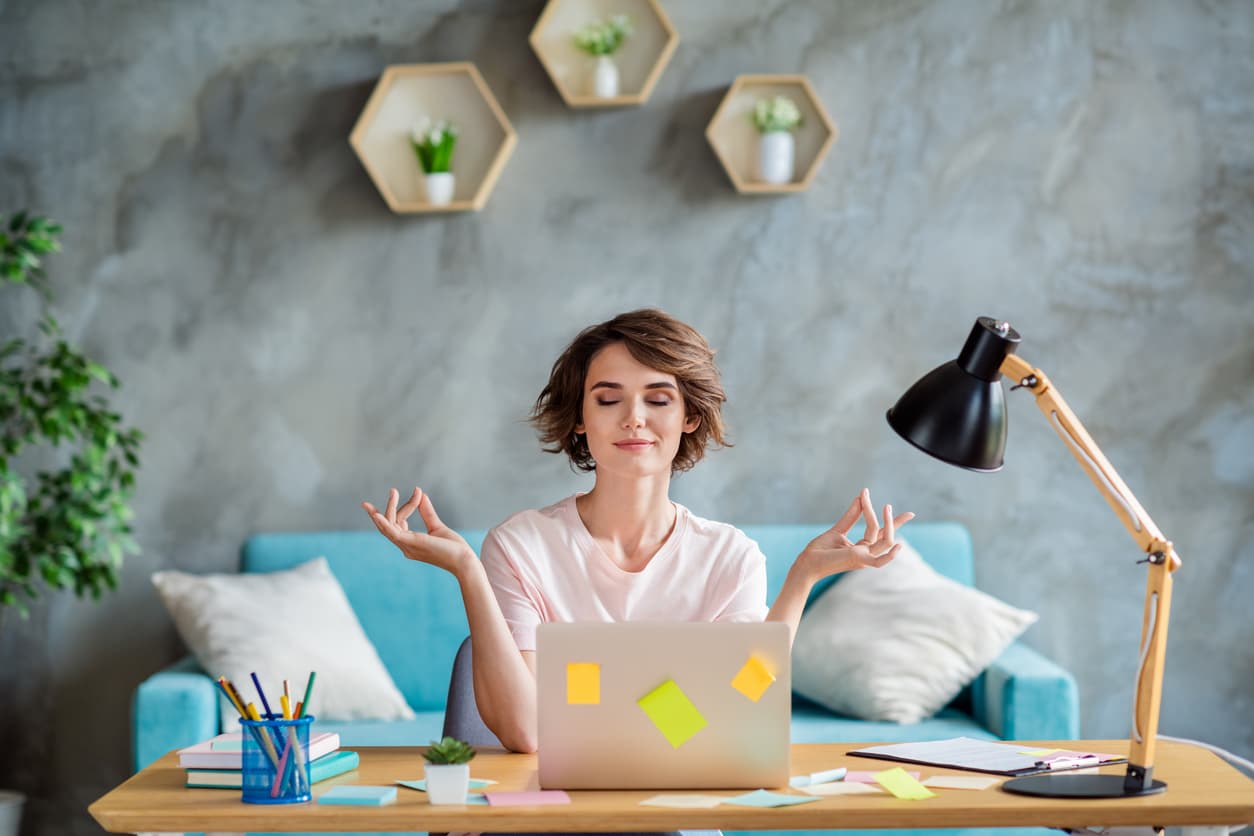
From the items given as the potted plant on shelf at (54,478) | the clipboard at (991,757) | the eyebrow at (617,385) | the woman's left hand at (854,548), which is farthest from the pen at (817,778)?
the potted plant on shelf at (54,478)

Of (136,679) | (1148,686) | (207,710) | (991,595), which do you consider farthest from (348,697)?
(1148,686)

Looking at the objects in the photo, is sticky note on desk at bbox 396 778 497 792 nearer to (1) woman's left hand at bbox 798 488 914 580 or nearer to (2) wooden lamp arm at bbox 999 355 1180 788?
(1) woman's left hand at bbox 798 488 914 580

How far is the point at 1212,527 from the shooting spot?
136 inches

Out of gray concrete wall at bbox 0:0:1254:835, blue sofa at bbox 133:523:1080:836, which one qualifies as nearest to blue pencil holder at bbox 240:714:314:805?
blue sofa at bbox 133:523:1080:836

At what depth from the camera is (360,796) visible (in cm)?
140

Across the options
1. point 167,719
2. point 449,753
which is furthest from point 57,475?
point 449,753

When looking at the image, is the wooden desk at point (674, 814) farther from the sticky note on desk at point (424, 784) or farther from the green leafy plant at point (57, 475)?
the green leafy plant at point (57, 475)

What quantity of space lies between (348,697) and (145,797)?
63.4 inches

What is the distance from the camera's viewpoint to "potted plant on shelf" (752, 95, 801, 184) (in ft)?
11.0

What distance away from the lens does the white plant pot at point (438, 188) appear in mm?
3420

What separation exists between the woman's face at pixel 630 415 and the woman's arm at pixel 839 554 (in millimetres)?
343

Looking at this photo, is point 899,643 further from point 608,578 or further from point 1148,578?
point 1148,578

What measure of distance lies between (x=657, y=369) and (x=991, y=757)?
76cm

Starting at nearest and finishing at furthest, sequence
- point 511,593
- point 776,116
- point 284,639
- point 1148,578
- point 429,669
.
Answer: point 1148,578 < point 511,593 < point 284,639 < point 429,669 < point 776,116
